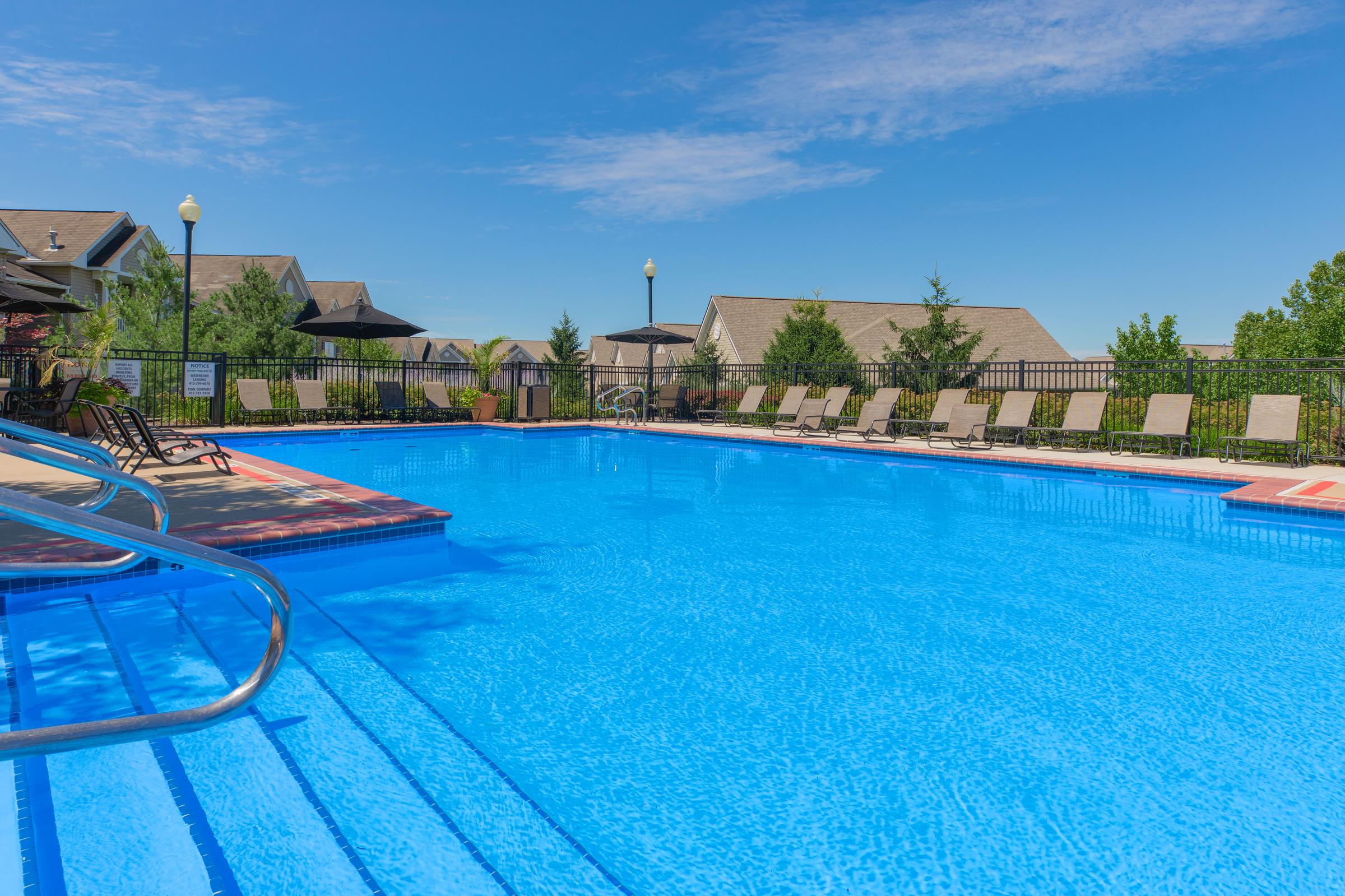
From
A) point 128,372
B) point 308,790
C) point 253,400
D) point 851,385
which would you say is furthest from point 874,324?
point 308,790

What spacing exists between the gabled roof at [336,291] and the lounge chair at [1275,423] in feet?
139

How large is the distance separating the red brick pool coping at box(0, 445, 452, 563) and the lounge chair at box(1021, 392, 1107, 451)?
33.0 ft

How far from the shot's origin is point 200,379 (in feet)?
48.9

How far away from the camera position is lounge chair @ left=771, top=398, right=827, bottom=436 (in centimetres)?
1576

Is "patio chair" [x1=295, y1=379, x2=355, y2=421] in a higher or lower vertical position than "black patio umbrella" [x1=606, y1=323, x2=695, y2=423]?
lower

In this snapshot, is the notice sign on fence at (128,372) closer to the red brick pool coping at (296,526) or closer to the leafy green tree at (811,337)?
the red brick pool coping at (296,526)

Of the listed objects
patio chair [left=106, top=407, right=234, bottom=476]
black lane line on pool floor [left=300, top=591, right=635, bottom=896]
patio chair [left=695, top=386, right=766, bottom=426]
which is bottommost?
black lane line on pool floor [left=300, top=591, right=635, bottom=896]

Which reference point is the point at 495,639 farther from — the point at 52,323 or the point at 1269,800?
the point at 52,323

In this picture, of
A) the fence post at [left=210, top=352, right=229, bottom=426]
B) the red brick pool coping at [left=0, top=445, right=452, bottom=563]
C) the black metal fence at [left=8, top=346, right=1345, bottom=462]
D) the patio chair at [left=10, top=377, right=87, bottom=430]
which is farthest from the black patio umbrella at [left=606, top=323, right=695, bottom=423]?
the red brick pool coping at [left=0, top=445, right=452, bottom=563]

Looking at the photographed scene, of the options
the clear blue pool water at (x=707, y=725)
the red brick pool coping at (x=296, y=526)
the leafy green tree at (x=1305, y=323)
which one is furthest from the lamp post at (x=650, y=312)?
the leafy green tree at (x=1305, y=323)

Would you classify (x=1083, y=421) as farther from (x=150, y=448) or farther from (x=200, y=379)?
(x=200, y=379)

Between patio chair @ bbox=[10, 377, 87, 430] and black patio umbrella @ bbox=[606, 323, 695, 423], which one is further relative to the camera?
black patio umbrella @ bbox=[606, 323, 695, 423]

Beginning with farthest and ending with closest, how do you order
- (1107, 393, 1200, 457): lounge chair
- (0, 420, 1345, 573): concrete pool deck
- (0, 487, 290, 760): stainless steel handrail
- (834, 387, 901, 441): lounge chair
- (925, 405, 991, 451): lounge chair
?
(834, 387, 901, 441): lounge chair < (925, 405, 991, 451): lounge chair < (1107, 393, 1200, 457): lounge chair < (0, 420, 1345, 573): concrete pool deck < (0, 487, 290, 760): stainless steel handrail

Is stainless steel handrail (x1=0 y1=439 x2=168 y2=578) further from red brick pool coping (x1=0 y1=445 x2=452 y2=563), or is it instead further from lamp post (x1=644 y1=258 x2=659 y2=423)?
lamp post (x1=644 y1=258 x2=659 y2=423)
